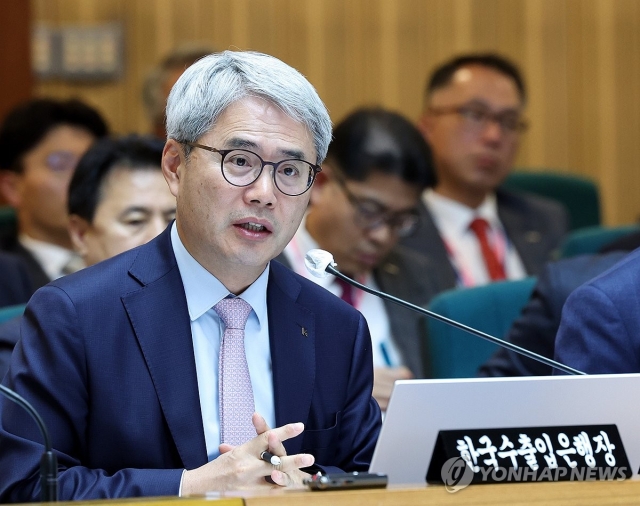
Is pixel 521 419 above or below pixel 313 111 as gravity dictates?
below

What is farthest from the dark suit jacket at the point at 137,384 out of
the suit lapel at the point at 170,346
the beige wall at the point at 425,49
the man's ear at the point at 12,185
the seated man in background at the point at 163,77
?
the beige wall at the point at 425,49

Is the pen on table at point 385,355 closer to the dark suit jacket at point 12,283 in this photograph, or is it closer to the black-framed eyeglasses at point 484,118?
the dark suit jacket at point 12,283

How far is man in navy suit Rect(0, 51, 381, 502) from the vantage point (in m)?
1.65

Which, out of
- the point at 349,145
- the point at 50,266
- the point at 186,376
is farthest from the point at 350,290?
the point at 186,376

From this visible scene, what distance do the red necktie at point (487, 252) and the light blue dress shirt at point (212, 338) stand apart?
2240 millimetres

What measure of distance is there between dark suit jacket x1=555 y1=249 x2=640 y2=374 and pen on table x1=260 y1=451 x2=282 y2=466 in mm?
599

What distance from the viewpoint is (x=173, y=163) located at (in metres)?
1.89

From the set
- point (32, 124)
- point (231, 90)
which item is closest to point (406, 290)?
point (32, 124)

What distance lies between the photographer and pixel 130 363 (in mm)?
1734

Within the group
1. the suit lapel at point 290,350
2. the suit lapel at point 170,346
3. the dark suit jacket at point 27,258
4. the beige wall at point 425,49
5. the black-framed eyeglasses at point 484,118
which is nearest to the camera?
the suit lapel at point 170,346

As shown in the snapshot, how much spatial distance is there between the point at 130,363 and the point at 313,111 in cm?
51

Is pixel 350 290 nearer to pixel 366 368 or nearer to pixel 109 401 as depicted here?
pixel 366 368

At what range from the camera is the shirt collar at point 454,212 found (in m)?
4.15

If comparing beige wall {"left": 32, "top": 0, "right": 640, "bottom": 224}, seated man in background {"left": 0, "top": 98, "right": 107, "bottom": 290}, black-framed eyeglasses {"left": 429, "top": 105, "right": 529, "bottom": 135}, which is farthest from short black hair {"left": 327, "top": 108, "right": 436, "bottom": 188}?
beige wall {"left": 32, "top": 0, "right": 640, "bottom": 224}
